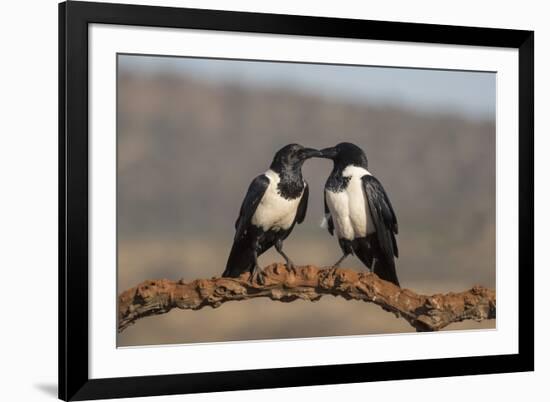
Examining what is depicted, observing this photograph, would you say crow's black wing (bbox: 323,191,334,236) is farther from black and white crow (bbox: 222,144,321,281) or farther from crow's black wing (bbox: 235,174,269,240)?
crow's black wing (bbox: 235,174,269,240)

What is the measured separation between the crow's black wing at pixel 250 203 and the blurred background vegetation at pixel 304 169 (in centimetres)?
2

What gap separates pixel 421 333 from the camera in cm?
327

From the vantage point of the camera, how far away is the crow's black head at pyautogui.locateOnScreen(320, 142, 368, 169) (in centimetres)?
316

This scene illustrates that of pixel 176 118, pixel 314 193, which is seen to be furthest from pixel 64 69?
pixel 314 193

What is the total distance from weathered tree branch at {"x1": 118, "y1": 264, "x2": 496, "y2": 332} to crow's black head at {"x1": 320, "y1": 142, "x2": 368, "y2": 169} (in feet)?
1.14

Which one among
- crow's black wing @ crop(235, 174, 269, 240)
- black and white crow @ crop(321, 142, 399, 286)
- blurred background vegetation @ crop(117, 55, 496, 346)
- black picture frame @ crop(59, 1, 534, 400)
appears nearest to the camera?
black picture frame @ crop(59, 1, 534, 400)

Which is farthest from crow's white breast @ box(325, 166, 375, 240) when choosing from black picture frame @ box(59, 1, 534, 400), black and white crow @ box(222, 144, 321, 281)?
black picture frame @ box(59, 1, 534, 400)

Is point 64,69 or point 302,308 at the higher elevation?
point 64,69

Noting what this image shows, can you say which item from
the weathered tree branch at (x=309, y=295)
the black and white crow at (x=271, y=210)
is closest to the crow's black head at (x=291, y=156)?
the black and white crow at (x=271, y=210)

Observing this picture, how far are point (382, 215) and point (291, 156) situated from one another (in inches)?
14.5

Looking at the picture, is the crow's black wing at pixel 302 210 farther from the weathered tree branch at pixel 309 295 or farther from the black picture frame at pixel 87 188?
the black picture frame at pixel 87 188

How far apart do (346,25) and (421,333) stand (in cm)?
104

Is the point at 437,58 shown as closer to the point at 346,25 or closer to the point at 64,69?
the point at 346,25

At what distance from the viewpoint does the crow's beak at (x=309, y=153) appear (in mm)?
3131
